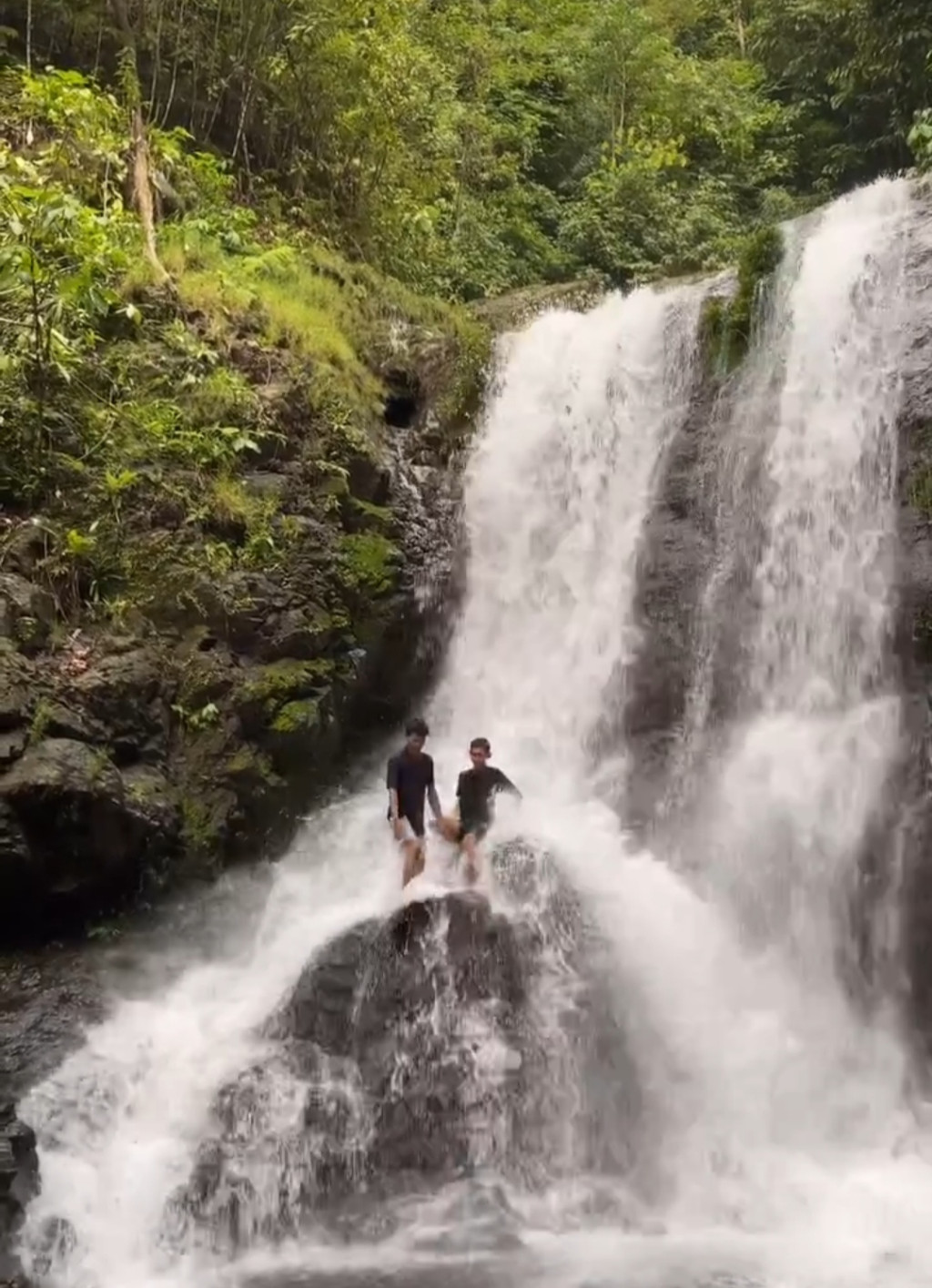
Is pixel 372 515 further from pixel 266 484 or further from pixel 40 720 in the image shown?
pixel 40 720

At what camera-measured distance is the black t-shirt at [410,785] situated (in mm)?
8977

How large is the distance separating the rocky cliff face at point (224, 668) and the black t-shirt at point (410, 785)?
1.27 m

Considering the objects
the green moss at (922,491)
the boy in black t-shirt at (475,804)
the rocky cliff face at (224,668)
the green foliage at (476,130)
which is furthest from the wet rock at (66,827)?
the green moss at (922,491)

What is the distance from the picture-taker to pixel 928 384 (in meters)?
10.9

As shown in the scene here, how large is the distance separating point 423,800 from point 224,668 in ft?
6.76

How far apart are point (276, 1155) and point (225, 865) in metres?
2.81

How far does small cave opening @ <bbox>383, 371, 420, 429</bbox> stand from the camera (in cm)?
1287

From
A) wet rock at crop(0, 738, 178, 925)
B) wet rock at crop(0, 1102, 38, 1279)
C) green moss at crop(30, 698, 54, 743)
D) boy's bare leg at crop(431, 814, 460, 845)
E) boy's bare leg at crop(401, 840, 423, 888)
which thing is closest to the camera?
wet rock at crop(0, 1102, 38, 1279)

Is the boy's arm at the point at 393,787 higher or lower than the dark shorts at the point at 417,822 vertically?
higher

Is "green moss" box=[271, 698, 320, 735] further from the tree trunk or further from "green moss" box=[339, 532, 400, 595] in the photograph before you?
the tree trunk

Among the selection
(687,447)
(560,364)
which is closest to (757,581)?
(687,447)

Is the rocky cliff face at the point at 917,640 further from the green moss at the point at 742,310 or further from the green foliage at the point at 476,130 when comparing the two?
the green foliage at the point at 476,130

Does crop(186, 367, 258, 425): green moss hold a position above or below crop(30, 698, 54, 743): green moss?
above

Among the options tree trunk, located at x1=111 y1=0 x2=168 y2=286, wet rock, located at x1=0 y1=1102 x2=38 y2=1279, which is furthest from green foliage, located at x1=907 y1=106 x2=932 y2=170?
wet rock, located at x1=0 y1=1102 x2=38 y2=1279
